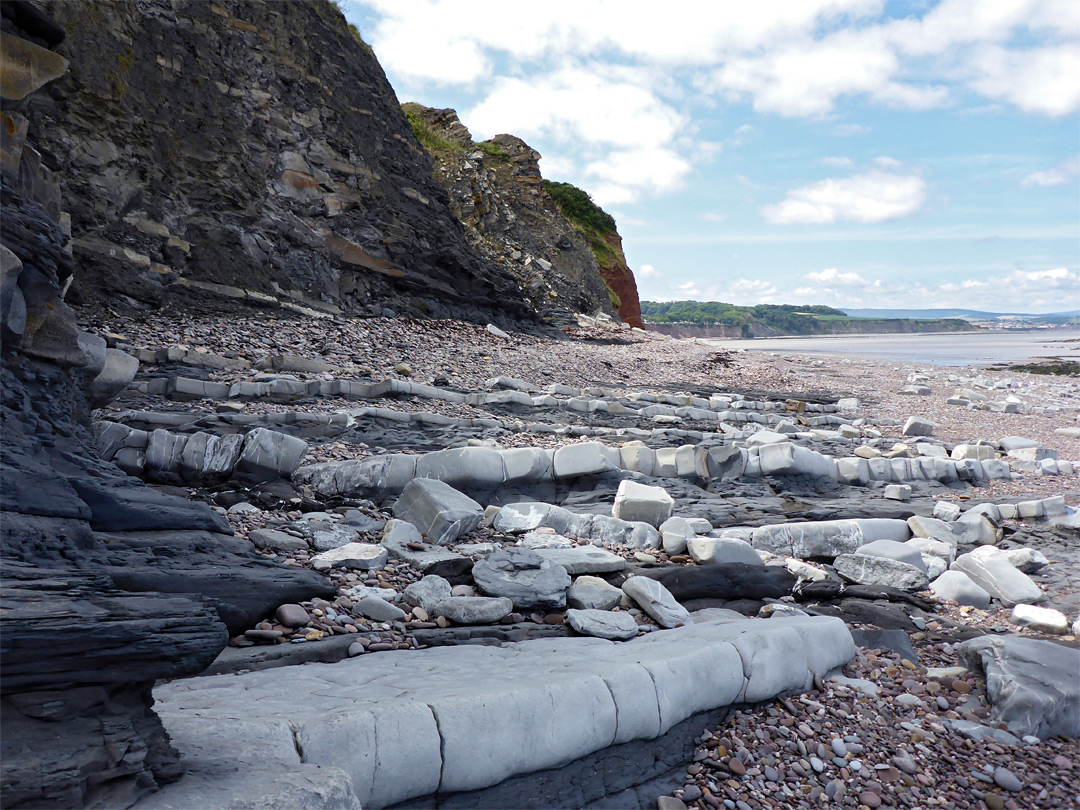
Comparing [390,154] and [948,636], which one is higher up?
[390,154]

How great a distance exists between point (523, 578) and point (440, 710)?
160 cm

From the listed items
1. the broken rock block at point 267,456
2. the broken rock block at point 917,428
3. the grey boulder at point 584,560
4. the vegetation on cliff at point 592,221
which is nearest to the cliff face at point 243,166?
the broken rock block at point 267,456

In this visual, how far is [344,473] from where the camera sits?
5188 millimetres

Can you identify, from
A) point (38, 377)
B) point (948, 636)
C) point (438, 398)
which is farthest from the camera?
point (438, 398)

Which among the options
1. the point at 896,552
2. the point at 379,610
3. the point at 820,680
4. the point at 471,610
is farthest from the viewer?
the point at 896,552

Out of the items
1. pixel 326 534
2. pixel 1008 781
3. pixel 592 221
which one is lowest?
pixel 1008 781

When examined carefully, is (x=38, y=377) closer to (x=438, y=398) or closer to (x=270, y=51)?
(x=438, y=398)

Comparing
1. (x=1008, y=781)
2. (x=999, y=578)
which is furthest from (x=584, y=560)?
(x=999, y=578)

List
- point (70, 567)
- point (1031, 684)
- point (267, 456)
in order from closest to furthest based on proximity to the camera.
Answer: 1. point (70, 567)
2. point (1031, 684)
3. point (267, 456)

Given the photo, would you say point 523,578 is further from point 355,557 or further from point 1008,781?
point 1008,781

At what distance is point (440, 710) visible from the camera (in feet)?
6.43

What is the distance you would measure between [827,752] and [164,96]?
14.7 m

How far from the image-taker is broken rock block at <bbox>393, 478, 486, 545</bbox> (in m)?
4.28

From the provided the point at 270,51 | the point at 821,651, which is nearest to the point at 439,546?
the point at 821,651
